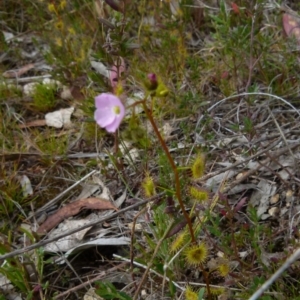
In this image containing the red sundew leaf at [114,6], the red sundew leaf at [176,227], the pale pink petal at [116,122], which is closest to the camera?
the pale pink petal at [116,122]

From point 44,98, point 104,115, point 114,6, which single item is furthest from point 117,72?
point 104,115

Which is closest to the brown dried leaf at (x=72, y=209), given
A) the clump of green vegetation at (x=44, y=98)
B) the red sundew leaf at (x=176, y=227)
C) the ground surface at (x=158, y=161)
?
the ground surface at (x=158, y=161)

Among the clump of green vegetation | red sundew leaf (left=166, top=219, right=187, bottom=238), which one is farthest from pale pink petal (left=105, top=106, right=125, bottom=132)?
the clump of green vegetation

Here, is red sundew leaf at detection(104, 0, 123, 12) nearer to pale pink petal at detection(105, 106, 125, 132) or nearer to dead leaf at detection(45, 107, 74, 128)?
dead leaf at detection(45, 107, 74, 128)

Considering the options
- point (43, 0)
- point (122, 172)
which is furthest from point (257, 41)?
point (43, 0)

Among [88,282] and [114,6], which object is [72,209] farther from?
[114,6]

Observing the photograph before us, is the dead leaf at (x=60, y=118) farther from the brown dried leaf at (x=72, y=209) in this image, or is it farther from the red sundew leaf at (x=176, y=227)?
the red sundew leaf at (x=176, y=227)
